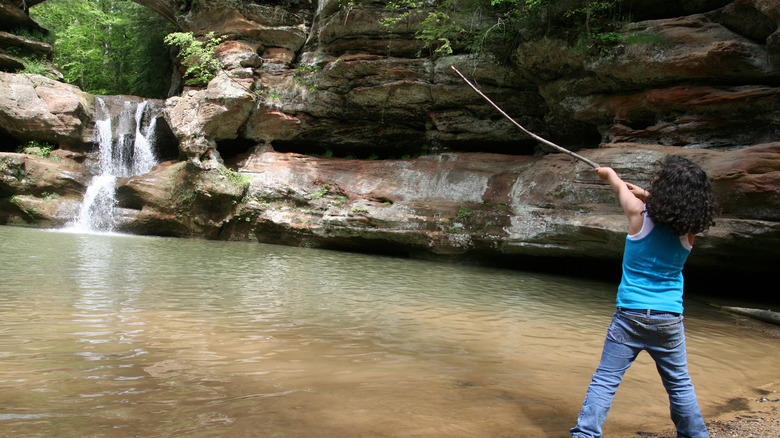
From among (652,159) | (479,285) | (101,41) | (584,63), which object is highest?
(101,41)

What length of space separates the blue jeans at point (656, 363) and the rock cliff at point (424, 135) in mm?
7520

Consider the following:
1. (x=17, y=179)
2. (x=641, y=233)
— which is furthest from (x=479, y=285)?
(x=17, y=179)

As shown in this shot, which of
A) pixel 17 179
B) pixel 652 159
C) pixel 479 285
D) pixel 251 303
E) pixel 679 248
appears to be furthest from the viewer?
pixel 17 179

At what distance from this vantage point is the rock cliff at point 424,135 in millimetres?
9852

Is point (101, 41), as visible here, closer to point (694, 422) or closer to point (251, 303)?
point (251, 303)

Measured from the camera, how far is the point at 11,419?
2498mm

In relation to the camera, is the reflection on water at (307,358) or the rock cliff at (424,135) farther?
the rock cliff at (424,135)

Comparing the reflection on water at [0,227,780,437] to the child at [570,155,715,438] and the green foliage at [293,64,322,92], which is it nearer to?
the child at [570,155,715,438]

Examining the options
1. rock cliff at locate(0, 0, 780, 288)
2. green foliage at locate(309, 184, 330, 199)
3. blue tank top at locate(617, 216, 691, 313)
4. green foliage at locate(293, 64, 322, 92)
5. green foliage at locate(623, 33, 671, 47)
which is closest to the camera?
blue tank top at locate(617, 216, 691, 313)

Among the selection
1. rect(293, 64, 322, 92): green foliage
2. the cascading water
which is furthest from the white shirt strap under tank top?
the cascading water

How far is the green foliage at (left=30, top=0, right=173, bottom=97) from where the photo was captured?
23484mm

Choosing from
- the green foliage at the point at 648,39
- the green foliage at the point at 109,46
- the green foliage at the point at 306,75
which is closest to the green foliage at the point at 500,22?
the green foliage at the point at 648,39

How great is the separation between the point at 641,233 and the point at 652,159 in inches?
330

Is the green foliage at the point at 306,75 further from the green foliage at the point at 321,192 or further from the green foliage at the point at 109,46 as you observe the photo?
the green foliage at the point at 109,46
